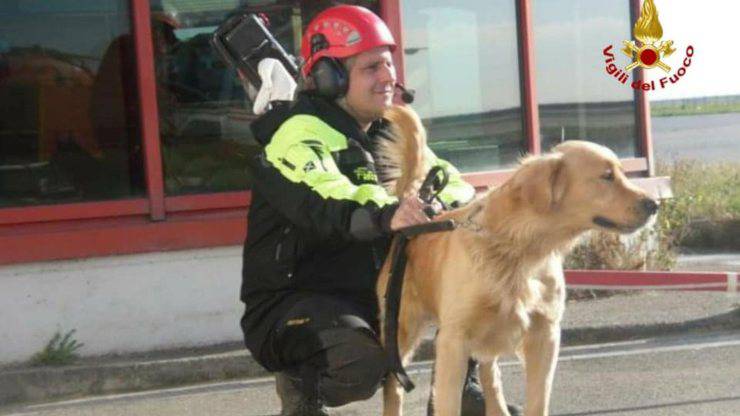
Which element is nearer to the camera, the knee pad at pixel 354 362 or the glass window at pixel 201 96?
the knee pad at pixel 354 362

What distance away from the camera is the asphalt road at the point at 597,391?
23.1 feet

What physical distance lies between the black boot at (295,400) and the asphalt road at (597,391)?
Answer: 1.41m

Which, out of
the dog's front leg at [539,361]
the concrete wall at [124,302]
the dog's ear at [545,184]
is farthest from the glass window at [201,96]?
the dog's ear at [545,184]

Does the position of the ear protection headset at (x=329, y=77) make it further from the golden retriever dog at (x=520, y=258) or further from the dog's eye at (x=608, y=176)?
the dog's eye at (x=608, y=176)

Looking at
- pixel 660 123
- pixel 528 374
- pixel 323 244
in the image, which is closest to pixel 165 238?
pixel 323 244

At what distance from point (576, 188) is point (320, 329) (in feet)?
3.75

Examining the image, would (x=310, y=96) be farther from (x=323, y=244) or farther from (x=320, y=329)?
(x=320, y=329)

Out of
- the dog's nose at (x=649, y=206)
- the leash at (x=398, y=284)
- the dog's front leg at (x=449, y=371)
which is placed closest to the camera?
the dog's nose at (x=649, y=206)

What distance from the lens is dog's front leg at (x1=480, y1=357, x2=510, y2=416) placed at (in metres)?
5.70

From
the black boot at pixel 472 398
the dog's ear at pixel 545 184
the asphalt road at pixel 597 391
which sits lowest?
the asphalt road at pixel 597 391

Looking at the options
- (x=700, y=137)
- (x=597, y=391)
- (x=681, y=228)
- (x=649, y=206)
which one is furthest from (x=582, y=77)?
(x=700, y=137)

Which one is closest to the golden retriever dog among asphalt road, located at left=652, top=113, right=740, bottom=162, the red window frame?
the red window frame

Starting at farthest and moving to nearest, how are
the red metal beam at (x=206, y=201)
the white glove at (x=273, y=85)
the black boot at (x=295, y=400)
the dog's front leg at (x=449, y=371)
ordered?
the red metal beam at (x=206, y=201)
the white glove at (x=273, y=85)
the black boot at (x=295, y=400)
the dog's front leg at (x=449, y=371)

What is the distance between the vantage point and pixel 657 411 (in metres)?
6.86
